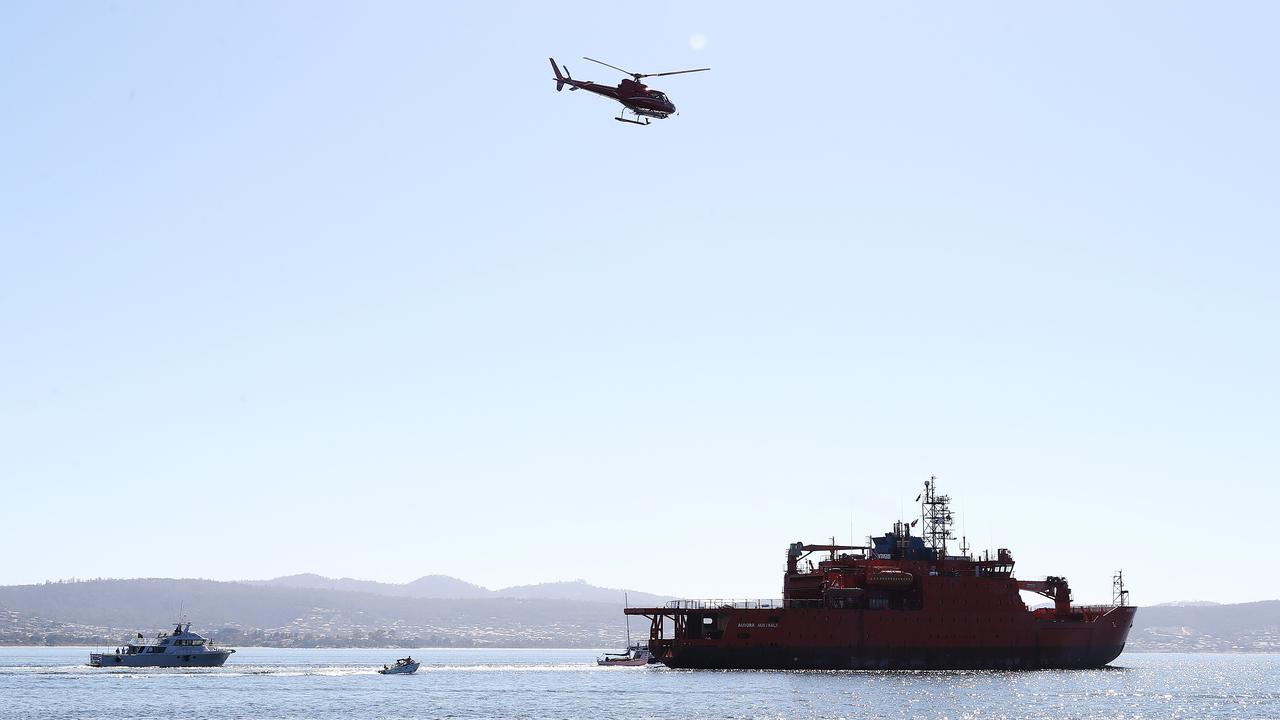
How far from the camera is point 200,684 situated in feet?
301

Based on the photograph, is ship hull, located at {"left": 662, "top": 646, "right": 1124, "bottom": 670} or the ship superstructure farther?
the ship superstructure

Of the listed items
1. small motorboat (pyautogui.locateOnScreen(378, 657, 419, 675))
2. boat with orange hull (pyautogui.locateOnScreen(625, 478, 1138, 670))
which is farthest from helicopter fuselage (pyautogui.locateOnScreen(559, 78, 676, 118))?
small motorboat (pyautogui.locateOnScreen(378, 657, 419, 675))

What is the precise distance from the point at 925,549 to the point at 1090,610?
1668cm

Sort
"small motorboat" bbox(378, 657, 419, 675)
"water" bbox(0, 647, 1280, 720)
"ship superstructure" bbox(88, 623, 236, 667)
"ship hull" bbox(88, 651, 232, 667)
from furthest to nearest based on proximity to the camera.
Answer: "ship superstructure" bbox(88, 623, 236, 667), "ship hull" bbox(88, 651, 232, 667), "small motorboat" bbox(378, 657, 419, 675), "water" bbox(0, 647, 1280, 720)

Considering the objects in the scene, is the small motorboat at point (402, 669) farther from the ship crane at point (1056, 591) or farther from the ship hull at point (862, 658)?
the ship crane at point (1056, 591)

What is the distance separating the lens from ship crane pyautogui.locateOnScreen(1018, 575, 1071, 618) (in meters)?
100

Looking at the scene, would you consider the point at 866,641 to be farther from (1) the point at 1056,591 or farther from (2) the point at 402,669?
(2) the point at 402,669

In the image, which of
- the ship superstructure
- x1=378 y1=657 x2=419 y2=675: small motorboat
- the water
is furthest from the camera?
the ship superstructure

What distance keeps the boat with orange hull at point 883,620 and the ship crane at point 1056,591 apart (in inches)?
128

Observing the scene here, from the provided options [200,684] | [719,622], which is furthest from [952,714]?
[200,684]

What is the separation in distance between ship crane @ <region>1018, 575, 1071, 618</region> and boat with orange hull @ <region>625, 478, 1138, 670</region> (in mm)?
3260

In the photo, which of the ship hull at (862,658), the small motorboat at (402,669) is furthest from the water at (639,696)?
the small motorboat at (402,669)

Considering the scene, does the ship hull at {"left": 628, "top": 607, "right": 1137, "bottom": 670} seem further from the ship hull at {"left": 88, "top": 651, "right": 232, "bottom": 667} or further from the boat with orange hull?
the ship hull at {"left": 88, "top": 651, "right": 232, "bottom": 667}

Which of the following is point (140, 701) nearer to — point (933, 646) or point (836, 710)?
point (836, 710)
